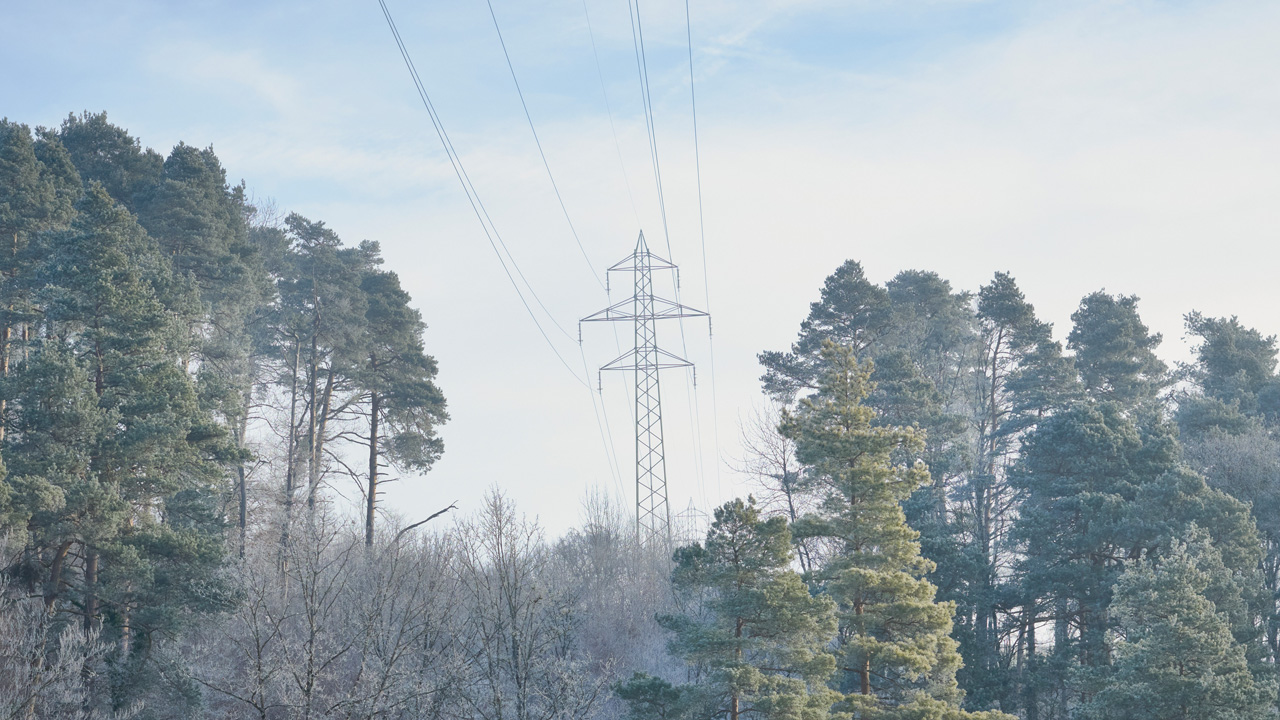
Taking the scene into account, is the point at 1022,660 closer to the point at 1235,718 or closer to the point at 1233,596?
the point at 1233,596

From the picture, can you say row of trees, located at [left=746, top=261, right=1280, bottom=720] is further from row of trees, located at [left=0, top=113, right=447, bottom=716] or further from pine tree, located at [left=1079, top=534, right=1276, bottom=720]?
row of trees, located at [left=0, top=113, right=447, bottom=716]

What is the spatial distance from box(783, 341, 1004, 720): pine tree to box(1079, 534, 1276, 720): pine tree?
3.60 meters

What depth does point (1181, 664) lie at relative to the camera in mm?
21828

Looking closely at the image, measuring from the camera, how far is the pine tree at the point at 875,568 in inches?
806

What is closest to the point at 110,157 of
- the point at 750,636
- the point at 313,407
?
the point at 313,407

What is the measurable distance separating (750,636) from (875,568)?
3088mm

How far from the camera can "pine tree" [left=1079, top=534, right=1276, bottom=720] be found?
21.2 m

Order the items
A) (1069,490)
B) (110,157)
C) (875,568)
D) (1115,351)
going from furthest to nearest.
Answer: (1115,351) < (110,157) < (1069,490) < (875,568)

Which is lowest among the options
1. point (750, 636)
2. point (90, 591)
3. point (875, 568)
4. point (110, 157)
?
point (750, 636)

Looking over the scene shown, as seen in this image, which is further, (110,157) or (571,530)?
(571,530)

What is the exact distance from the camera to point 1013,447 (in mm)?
39375

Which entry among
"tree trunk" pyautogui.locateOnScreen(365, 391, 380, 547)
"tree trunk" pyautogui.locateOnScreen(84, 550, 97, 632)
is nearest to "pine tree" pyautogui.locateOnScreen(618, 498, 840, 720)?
"tree trunk" pyautogui.locateOnScreen(84, 550, 97, 632)

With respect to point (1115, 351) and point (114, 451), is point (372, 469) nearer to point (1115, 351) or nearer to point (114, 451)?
point (114, 451)

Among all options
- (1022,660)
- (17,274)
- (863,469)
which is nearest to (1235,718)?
(863,469)
